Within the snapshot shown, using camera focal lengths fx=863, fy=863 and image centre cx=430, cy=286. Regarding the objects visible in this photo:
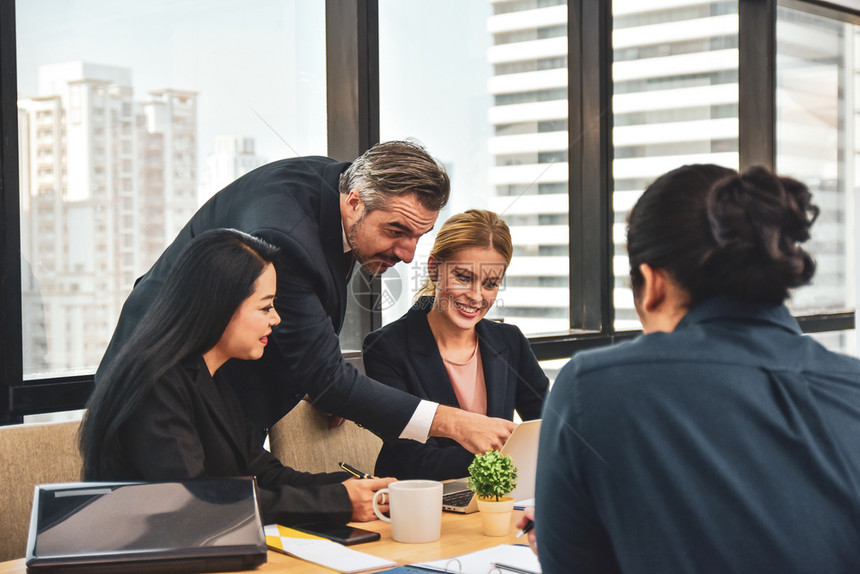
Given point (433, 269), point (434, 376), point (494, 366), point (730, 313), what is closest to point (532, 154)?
point (433, 269)

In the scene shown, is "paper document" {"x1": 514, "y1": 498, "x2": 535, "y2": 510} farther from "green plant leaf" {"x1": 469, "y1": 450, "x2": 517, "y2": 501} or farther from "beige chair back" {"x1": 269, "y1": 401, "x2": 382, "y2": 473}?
"beige chair back" {"x1": 269, "y1": 401, "x2": 382, "y2": 473}

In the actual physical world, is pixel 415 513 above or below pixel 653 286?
below

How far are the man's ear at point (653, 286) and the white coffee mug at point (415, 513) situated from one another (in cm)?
73

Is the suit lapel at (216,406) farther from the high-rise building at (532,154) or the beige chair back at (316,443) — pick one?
the high-rise building at (532,154)

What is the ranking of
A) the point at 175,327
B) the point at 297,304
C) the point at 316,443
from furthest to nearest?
the point at 316,443 → the point at 297,304 → the point at 175,327

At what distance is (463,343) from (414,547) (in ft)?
3.62

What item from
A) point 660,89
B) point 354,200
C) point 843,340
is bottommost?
point 843,340

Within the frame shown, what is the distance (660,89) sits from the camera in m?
4.45

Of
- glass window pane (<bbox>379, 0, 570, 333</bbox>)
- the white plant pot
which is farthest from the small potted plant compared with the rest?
glass window pane (<bbox>379, 0, 570, 333</bbox>)

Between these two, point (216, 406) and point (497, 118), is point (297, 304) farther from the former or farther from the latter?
point (497, 118)

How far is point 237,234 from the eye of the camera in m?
1.85

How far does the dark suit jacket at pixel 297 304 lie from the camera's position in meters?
2.01

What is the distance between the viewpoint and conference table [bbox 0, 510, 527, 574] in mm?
1438

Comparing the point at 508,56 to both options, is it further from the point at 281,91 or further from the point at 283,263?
the point at 283,263
